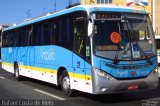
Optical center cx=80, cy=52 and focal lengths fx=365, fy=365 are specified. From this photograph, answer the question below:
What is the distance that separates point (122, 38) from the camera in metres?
11.2

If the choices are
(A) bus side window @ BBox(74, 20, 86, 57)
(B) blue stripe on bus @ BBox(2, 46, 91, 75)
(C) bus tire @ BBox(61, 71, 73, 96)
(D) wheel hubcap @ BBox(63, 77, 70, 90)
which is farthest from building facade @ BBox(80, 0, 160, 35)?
(A) bus side window @ BBox(74, 20, 86, 57)

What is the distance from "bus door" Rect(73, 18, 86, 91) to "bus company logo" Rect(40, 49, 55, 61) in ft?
7.42

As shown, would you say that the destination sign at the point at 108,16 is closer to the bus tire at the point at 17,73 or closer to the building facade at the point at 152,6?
the bus tire at the point at 17,73

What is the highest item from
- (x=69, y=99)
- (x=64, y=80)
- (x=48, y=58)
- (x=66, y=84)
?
(x=48, y=58)

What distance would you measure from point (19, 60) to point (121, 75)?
9.40 m

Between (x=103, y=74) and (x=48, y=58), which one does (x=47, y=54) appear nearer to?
(x=48, y=58)

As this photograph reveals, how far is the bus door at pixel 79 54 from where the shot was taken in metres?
11.5

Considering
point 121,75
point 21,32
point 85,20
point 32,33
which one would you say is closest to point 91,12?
point 85,20

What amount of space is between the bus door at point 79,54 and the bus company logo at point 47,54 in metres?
2.26

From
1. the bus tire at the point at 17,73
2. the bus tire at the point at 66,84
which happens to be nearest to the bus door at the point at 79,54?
the bus tire at the point at 66,84

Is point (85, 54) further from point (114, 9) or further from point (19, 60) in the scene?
point (19, 60)

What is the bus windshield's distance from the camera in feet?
35.9

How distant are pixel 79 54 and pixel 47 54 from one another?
3.33m

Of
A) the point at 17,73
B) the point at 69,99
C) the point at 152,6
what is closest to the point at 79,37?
the point at 69,99
